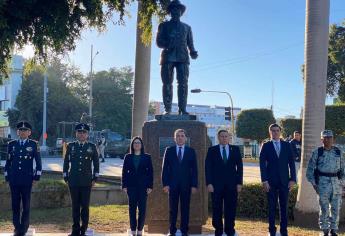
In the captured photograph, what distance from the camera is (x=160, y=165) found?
8.15m

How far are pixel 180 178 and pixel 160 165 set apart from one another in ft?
3.32

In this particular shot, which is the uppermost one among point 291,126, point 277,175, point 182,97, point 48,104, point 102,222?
point 48,104

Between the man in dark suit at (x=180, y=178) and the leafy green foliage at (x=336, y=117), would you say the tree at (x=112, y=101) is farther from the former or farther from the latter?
the man in dark suit at (x=180, y=178)

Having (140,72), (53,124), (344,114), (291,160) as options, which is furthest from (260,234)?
(53,124)

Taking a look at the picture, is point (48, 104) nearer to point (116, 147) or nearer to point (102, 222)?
point (116, 147)

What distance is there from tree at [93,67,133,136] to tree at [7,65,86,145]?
2.22 metres

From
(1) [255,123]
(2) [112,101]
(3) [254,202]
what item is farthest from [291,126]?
(2) [112,101]

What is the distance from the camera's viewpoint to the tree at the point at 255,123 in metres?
35.5

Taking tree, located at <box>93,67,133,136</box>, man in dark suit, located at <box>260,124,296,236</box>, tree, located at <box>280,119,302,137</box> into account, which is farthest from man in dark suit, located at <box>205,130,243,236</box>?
tree, located at <box>93,67,133,136</box>

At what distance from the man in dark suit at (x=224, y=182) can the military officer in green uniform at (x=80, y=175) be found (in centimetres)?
181

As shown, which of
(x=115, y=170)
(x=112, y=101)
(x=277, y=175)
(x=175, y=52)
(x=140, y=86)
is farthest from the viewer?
(x=112, y=101)

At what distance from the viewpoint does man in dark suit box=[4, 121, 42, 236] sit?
730 cm

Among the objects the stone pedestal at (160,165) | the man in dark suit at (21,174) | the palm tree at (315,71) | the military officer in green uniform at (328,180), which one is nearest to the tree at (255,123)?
the palm tree at (315,71)

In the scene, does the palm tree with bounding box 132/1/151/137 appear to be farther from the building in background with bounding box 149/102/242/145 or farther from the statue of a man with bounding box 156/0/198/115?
the building in background with bounding box 149/102/242/145
